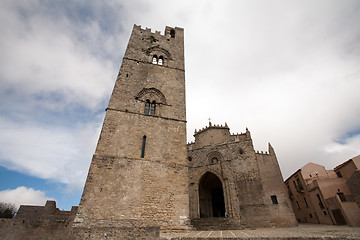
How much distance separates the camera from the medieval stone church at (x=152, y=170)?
7453 mm

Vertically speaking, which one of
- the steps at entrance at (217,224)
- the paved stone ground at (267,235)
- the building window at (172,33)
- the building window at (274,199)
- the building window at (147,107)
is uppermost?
the building window at (172,33)

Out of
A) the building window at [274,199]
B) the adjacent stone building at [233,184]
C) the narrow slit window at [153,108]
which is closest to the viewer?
the narrow slit window at [153,108]

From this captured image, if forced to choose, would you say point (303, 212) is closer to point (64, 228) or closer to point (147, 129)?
point (147, 129)

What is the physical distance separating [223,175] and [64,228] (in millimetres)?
10420

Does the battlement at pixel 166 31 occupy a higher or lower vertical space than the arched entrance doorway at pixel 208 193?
higher

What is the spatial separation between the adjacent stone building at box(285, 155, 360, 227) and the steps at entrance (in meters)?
8.19

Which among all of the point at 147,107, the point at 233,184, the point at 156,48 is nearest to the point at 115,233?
the point at 147,107

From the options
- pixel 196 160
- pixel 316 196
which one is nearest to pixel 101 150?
pixel 196 160

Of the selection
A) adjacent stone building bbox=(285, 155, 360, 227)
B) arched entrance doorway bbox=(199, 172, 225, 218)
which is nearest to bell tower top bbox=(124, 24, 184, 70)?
arched entrance doorway bbox=(199, 172, 225, 218)

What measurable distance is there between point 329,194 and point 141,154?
1724 centimetres

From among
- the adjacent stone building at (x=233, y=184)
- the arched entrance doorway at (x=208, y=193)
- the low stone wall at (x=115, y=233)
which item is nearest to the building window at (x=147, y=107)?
the adjacent stone building at (x=233, y=184)

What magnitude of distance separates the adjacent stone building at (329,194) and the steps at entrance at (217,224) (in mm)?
8186

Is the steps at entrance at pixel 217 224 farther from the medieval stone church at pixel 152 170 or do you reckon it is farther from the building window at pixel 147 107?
the building window at pixel 147 107

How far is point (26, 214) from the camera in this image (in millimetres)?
8766
